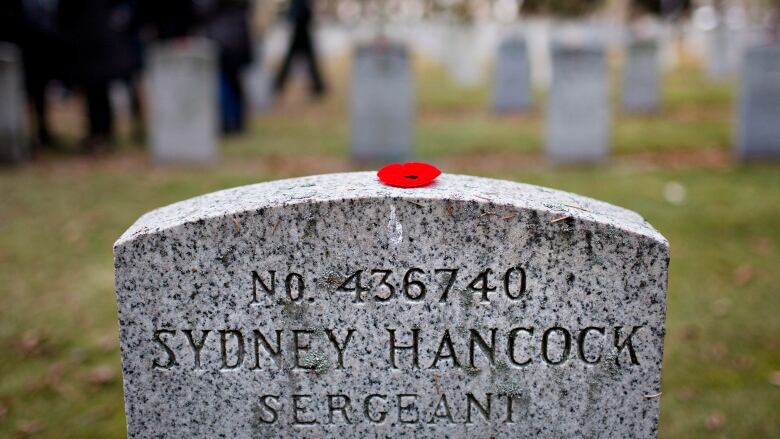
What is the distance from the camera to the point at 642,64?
1373cm

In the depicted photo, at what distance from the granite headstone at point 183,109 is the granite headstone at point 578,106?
4114 mm

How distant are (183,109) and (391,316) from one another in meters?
7.75

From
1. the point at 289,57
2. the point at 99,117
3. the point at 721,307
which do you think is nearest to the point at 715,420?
the point at 721,307

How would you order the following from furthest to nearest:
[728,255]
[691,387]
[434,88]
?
[434,88] < [728,255] < [691,387]

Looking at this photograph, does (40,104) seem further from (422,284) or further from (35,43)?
(422,284)

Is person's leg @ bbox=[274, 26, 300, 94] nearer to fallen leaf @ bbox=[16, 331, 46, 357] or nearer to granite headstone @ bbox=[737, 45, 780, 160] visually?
granite headstone @ bbox=[737, 45, 780, 160]

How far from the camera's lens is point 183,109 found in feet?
31.1

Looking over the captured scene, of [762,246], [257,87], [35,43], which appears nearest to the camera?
[762,246]

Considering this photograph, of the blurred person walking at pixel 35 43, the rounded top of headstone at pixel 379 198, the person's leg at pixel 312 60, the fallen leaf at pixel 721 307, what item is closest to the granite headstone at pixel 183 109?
the blurred person walking at pixel 35 43

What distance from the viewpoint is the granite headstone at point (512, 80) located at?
14.3 metres

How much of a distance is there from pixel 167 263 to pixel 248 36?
33.8 feet

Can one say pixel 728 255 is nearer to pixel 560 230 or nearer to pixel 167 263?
pixel 560 230

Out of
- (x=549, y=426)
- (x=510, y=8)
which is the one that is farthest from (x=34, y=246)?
(x=510, y=8)

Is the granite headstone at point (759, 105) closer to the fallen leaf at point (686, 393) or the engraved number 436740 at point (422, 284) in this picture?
the fallen leaf at point (686, 393)
